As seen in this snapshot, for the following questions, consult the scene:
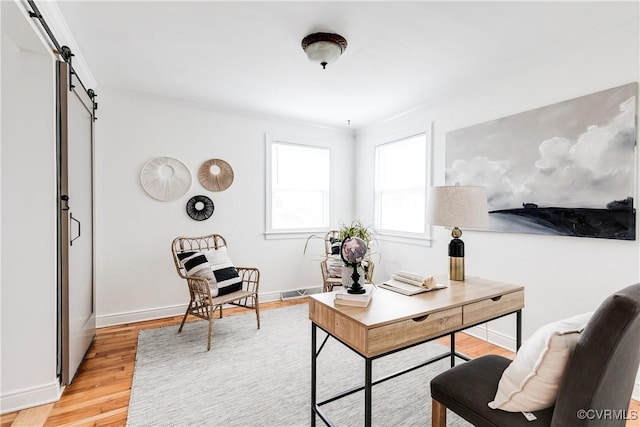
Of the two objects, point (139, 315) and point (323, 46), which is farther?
point (139, 315)

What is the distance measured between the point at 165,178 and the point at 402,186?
288cm

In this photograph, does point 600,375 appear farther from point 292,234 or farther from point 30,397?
point 292,234

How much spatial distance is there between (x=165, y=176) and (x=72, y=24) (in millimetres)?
1654

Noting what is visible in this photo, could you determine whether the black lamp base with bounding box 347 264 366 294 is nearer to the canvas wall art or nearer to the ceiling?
the ceiling

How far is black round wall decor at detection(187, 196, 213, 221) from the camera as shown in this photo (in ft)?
12.1

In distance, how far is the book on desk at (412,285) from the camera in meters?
1.86

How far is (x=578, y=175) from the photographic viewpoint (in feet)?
7.50

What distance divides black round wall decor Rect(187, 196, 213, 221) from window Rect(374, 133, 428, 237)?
226 cm

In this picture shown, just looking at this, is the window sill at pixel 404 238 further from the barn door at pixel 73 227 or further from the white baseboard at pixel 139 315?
the barn door at pixel 73 227

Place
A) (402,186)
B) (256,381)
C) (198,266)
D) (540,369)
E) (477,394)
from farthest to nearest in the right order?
(402,186) → (198,266) → (256,381) → (477,394) → (540,369)

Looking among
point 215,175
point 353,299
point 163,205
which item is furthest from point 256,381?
point 215,175

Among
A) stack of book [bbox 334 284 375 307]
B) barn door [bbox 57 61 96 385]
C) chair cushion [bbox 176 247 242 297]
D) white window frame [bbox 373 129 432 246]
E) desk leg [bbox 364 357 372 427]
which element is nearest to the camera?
desk leg [bbox 364 357 372 427]

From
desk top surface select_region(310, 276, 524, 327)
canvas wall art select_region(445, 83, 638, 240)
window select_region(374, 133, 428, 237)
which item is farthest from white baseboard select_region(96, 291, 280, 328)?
canvas wall art select_region(445, 83, 638, 240)

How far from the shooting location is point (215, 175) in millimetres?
3809
